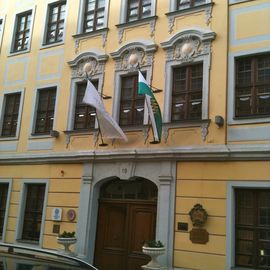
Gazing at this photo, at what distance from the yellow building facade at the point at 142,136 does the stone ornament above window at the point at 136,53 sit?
32 millimetres

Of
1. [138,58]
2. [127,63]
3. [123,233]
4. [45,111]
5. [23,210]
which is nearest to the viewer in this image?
[123,233]

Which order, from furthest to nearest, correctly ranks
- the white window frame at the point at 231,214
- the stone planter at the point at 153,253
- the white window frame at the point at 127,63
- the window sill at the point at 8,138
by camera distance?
the window sill at the point at 8,138 → the white window frame at the point at 127,63 → the stone planter at the point at 153,253 → the white window frame at the point at 231,214

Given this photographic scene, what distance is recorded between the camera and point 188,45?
39.2 feet

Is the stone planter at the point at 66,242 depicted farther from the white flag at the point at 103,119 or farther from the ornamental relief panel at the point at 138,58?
the ornamental relief panel at the point at 138,58

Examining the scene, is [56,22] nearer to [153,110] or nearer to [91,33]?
[91,33]

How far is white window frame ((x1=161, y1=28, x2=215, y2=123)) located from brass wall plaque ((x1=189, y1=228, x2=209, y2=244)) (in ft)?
9.50

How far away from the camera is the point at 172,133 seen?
38.2ft

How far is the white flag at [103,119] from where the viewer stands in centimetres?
1181

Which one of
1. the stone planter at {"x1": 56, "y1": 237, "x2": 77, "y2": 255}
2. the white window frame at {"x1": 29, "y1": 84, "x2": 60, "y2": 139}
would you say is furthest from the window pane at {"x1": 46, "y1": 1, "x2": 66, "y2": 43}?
the stone planter at {"x1": 56, "y1": 237, "x2": 77, "y2": 255}

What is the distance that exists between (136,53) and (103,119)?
243 centimetres

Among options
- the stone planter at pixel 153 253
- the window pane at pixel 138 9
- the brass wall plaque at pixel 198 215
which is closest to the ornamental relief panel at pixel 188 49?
the window pane at pixel 138 9

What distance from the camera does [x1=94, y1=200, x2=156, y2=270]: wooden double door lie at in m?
11.9

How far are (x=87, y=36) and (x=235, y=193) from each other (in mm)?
7246

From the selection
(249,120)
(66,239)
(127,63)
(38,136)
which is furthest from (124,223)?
(127,63)
